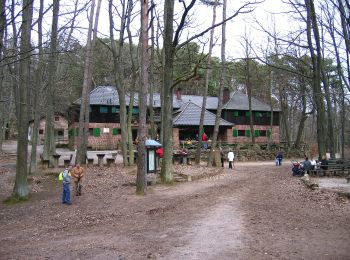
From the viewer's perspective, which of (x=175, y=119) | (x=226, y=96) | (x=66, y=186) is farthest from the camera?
(x=226, y=96)

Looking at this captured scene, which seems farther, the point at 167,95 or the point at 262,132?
the point at 262,132

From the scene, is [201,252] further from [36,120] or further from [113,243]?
[36,120]

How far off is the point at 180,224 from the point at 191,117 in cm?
3531

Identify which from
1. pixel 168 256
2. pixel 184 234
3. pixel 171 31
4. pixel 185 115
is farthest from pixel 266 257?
pixel 185 115

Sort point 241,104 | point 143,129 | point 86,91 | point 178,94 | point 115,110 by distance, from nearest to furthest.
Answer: point 143,129
point 86,91
point 115,110
point 178,94
point 241,104

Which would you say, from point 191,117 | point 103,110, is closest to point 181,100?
A: point 191,117

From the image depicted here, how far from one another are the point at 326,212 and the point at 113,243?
6163 mm

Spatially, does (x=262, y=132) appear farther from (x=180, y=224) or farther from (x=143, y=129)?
(x=180, y=224)

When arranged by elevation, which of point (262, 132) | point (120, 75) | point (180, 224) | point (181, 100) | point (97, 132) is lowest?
point (180, 224)

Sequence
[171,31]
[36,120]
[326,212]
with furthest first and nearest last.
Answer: [36,120] < [171,31] < [326,212]

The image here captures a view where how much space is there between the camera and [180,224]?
957 cm

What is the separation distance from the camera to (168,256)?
22.6 feet

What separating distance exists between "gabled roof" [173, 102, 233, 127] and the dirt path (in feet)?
89.5

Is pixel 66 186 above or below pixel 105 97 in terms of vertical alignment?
below
